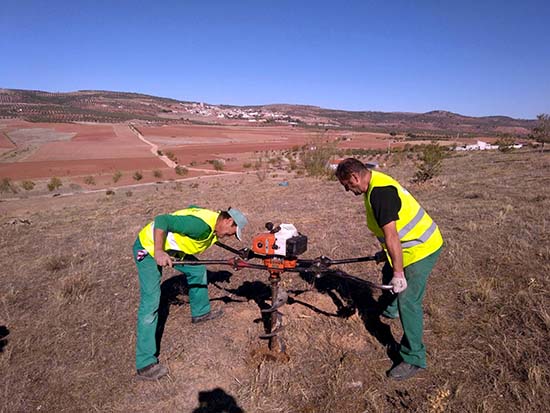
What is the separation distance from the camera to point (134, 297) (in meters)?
5.09

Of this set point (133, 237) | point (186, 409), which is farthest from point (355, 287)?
point (133, 237)

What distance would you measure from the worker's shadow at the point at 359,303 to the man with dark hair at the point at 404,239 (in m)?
0.43

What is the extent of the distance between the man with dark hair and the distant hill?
8341 centimetres

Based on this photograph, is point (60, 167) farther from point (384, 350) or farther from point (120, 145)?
point (384, 350)

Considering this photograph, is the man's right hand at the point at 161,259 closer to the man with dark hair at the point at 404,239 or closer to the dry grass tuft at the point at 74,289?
the man with dark hair at the point at 404,239

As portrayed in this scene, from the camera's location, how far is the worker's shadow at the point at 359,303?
4.07 m

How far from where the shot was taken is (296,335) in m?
4.14

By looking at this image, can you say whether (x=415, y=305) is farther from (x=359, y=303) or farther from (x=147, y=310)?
(x=147, y=310)

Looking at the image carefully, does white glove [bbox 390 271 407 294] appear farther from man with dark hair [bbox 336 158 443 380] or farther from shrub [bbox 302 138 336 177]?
shrub [bbox 302 138 336 177]

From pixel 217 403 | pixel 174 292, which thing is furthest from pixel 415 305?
pixel 174 292

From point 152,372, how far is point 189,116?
121360 millimetres

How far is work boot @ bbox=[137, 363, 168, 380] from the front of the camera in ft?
11.4

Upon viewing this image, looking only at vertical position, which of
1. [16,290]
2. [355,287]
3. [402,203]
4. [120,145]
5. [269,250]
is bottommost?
[120,145]

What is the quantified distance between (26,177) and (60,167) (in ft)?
12.5
